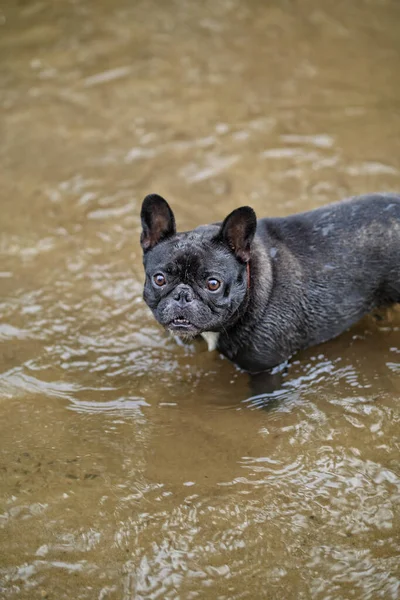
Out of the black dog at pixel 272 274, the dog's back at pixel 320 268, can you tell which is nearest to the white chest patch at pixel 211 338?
the black dog at pixel 272 274

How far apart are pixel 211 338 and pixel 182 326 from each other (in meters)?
0.65

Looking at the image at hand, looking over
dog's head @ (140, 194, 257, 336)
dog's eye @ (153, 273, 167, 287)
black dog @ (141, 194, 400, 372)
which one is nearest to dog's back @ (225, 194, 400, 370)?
black dog @ (141, 194, 400, 372)

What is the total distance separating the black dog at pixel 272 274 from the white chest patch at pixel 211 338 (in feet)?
0.04

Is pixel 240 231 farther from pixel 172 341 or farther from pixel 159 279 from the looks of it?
pixel 172 341

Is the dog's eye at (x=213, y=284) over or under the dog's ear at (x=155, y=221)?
under

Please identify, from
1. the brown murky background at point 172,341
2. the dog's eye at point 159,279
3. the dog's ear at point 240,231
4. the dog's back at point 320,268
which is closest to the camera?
the brown murky background at point 172,341

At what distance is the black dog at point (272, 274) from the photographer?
15.9 feet

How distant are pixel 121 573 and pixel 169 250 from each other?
7.26ft

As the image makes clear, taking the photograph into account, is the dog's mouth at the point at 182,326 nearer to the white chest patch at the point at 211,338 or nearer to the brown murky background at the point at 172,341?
the white chest patch at the point at 211,338

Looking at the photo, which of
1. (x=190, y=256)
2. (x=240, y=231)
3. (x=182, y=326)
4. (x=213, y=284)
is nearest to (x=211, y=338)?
(x=182, y=326)

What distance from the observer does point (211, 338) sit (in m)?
5.47

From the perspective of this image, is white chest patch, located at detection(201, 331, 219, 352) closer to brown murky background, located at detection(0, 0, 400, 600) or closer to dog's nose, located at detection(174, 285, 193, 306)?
brown murky background, located at detection(0, 0, 400, 600)

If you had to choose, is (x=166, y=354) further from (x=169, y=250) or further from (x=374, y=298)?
(x=374, y=298)

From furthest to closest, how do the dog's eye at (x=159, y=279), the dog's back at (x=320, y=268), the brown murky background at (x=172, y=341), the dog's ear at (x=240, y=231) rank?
1. the dog's back at (x=320, y=268)
2. the dog's eye at (x=159, y=279)
3. the dog's ear at (x=240, y=231)
4. the brown murky background at (x=172, y=341)
